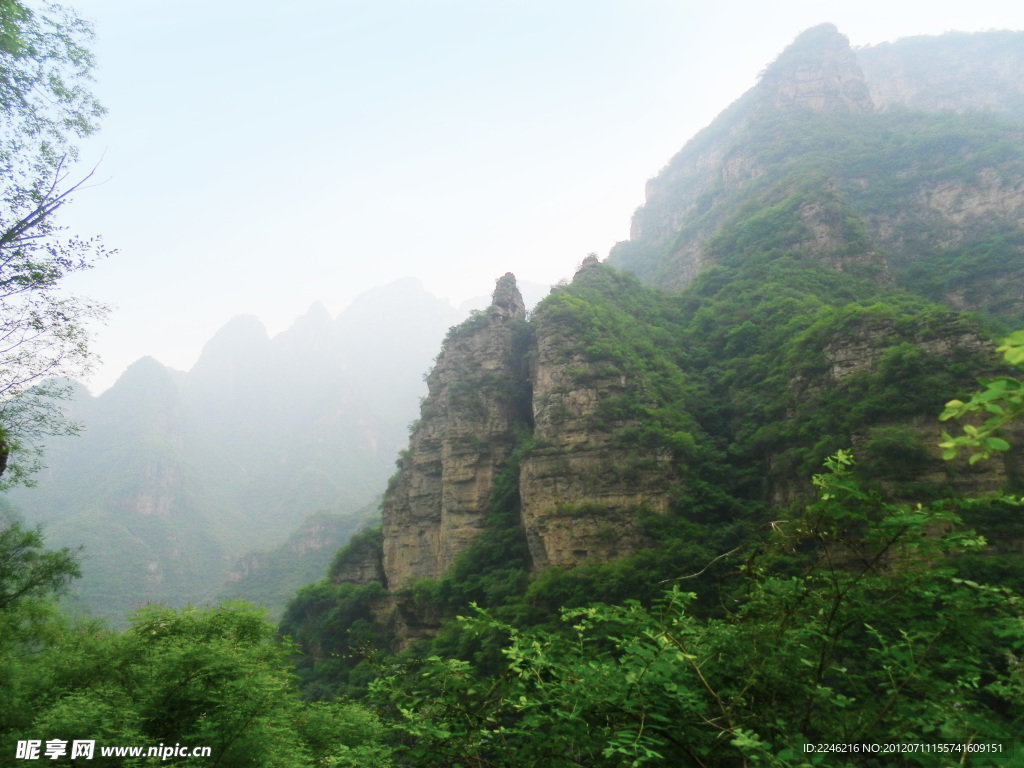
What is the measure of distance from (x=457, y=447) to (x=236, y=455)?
4947 inches

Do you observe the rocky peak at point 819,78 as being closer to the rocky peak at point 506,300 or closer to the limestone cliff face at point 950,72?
the limestone cliff face at point 950,72

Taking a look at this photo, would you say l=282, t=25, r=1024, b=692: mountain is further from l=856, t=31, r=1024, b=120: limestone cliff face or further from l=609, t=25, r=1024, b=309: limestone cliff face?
l=856, t=31, r=1024, b=120: limestone cliff face

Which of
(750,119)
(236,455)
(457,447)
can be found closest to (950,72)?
(750,119)

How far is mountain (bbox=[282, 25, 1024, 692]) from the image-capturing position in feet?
64.9

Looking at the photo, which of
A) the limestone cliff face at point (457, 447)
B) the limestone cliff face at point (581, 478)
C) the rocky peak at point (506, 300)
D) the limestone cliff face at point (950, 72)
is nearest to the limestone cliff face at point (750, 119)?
the limestone cliff face at point (950, 72)

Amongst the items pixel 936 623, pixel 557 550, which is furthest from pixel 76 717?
pixel 557 550

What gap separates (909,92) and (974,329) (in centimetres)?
7670

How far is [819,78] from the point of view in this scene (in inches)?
2397

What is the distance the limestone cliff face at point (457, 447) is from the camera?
31188mm

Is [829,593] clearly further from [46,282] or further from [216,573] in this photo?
[216,573]

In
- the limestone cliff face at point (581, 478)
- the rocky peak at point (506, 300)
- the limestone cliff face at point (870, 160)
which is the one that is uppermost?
the limestone cliff face at point (870, 160)

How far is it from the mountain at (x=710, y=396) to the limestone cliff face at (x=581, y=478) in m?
0.11

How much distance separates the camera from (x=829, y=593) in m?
3.52

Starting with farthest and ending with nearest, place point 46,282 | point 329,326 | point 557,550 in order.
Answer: point 329,326 < point 557,550 < point 46,282
